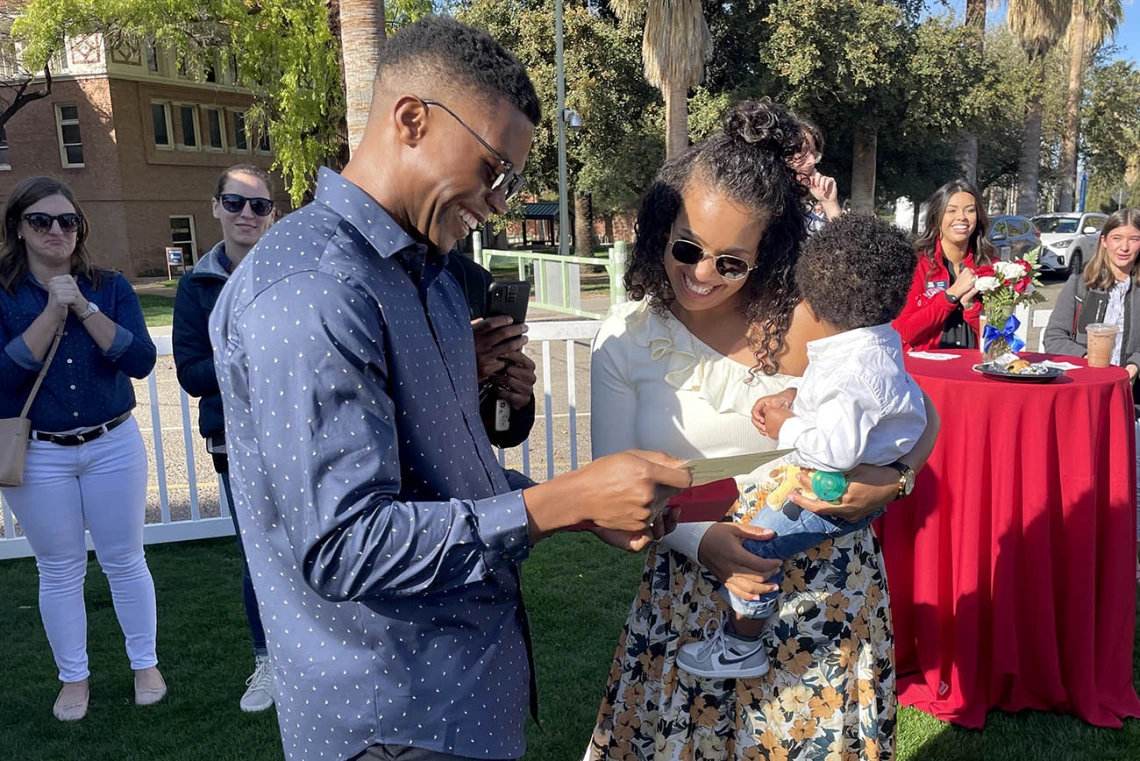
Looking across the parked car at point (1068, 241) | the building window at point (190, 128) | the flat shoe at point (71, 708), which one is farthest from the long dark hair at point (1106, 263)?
the building window at point (190, 128)

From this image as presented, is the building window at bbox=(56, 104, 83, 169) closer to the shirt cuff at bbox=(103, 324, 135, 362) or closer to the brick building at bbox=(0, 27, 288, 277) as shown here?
the brick building at bbox=(0, 27, 288, 277)

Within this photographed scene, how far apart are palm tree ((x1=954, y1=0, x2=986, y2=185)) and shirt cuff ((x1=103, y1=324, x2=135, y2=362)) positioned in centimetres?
2193

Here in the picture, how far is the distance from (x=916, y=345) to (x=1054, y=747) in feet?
7.29

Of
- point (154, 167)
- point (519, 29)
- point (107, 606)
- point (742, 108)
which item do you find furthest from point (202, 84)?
point (742, 108)

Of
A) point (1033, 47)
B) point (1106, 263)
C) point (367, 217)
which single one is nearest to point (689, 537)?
point (367, 217)

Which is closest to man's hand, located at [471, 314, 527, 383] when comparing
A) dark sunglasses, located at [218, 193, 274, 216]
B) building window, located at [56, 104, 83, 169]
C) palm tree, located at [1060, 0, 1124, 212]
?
dark sunglasses, located at [218, 193, 274, 216]

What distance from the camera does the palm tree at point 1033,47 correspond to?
80.9 feet

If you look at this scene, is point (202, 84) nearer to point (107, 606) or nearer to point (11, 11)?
point (11, 11)

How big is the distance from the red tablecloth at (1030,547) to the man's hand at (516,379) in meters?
2.20

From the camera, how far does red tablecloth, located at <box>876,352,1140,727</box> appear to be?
3434mm

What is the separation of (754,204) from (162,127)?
34100 millimetres

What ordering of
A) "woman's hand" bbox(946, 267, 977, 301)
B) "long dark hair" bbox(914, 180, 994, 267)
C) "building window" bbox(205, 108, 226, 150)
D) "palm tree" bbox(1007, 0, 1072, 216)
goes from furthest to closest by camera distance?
"building window" bbox(205, 108, 226, 150), "palm tree" bbox(1007, 0, 1072, 216), "long dark hair" bbox(914, 180, 994, 267), "woman's hand" bbox(946, 267, 977, 301)

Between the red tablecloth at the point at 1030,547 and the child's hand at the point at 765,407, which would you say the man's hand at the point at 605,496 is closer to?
the child's hand at the point at 765,407

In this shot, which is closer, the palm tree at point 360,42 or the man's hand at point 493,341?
the man's hand at point 493,341
